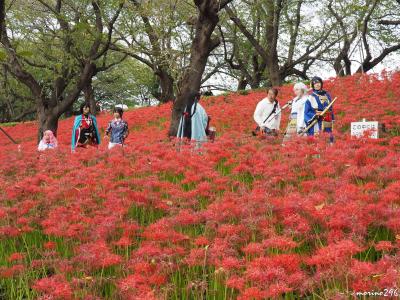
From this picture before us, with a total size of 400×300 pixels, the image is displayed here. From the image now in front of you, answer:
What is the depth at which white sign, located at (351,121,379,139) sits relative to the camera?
828 cm

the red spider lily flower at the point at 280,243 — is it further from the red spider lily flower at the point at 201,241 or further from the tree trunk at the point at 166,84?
the tree trunk at the point at 166,84

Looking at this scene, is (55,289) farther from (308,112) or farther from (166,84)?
(166,84)

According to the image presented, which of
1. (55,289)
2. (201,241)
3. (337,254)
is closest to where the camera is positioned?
(337,254)

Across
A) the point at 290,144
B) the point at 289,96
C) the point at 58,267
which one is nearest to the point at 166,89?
the point at 289,96

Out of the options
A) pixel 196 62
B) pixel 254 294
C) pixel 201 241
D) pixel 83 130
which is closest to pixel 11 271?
pixel 201 241

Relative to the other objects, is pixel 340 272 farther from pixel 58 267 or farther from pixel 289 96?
pixel 289 96

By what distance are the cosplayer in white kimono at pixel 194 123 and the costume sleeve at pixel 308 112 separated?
7.45 feet

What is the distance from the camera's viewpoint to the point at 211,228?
4352 mm

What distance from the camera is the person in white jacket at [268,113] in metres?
10.3

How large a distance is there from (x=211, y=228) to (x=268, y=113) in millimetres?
6339

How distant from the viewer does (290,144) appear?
775 cm

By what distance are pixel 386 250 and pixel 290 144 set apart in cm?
419

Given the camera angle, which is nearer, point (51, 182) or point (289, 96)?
point (51, 182)

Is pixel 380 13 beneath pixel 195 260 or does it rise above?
above
